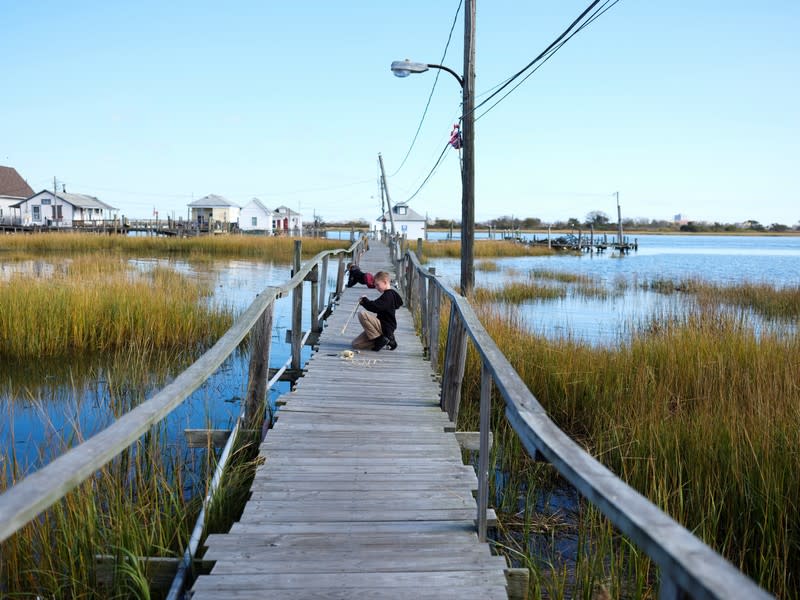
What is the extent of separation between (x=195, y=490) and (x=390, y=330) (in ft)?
13.5

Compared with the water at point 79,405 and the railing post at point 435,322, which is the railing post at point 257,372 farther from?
the railing post at point 435,322

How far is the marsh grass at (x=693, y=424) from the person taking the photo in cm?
416

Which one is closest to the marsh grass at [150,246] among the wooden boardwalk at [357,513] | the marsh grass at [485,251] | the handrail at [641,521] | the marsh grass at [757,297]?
the marsh grass at [485,251]

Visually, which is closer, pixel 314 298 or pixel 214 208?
pixel 314 298

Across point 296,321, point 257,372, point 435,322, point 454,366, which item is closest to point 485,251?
point 296,321

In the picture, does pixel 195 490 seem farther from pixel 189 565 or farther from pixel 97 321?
pixel 97 321

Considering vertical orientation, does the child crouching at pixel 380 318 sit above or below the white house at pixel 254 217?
below

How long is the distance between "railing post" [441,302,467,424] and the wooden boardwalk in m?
0.14

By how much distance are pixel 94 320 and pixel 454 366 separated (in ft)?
24.6

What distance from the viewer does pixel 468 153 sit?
1308 cm

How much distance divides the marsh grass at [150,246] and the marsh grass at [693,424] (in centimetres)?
3031

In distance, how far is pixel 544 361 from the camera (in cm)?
805

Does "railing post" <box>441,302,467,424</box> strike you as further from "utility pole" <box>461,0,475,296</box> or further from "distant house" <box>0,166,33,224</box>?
"distant house" <box>0,166,33,224</box>

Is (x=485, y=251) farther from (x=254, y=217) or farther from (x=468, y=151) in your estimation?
(x=254, y=217)
